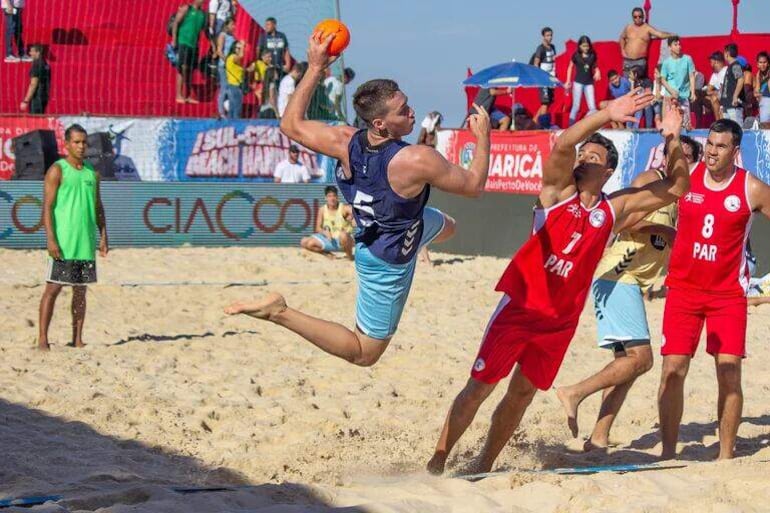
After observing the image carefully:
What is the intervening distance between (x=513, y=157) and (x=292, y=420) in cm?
915

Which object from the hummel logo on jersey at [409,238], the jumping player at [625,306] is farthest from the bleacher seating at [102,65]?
the hummel logo on jersey at [409,238]

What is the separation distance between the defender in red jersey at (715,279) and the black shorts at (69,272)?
15.2 ft

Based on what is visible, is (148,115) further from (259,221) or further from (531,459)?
(531,459)

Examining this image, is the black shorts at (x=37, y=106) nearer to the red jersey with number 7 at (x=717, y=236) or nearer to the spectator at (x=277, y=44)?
the spectator at (x=277, y=44)

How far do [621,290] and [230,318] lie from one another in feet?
15.8

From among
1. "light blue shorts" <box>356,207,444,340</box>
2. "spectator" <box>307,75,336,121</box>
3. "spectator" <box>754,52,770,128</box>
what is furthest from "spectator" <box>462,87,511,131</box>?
"light blue shorts" <box>356,207,444,340</box>

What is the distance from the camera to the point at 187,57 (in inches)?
648

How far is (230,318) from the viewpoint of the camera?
10.5 meters

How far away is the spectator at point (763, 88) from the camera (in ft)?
45.4

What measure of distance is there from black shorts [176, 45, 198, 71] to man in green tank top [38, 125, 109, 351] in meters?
7.70

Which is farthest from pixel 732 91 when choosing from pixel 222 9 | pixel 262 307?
pixel 262 307

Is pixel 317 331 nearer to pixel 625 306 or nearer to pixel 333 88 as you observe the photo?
pixel 625 306

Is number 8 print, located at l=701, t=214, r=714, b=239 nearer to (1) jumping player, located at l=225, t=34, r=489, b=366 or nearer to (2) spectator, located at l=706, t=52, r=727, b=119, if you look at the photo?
(1) jumping player, located at l=225, t=34, r=489, b=366

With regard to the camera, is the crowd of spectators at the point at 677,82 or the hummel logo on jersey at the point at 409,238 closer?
the hummel logo on jersey at the point at 409,238
